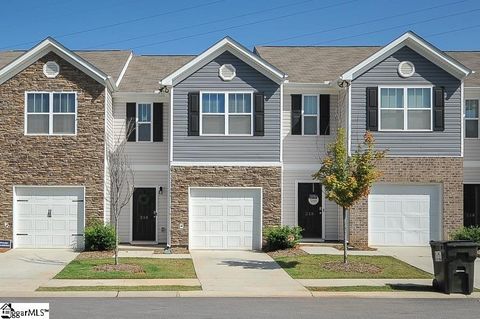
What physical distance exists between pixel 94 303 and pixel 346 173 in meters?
8.14

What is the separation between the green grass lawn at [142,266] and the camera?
639 inches

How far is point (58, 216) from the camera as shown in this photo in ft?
74.3

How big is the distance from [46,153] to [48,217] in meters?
2.27

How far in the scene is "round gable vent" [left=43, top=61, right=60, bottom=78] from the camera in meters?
22.5

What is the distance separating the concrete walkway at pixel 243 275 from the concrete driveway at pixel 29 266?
3926 millimetres

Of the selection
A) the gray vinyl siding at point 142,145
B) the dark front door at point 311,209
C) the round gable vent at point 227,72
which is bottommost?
the dark front door at point 311,209

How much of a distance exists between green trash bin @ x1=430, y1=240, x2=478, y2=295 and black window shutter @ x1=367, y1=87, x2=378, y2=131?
903 cm

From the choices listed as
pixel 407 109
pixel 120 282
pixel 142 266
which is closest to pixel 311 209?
pixel 407 109

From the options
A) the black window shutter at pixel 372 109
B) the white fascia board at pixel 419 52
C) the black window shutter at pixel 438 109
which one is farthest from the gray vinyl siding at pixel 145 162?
the black window shutter at pixel 438 109

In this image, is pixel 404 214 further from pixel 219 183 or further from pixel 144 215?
pixel 144 215

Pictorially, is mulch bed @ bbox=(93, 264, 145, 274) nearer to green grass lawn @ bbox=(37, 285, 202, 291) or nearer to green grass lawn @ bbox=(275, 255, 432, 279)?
green grass lawn @ bbox=(37, 285, 202, 291)

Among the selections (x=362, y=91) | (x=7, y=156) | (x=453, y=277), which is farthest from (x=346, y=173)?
(x=7, y=156)

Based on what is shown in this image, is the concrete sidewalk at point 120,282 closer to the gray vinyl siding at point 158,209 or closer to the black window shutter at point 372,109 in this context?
the gray vinyl siding at point 158,209

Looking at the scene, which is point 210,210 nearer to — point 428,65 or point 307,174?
point 307,174
